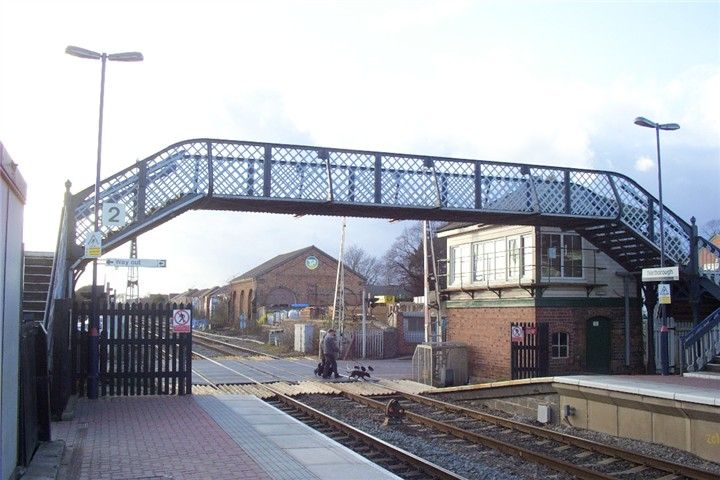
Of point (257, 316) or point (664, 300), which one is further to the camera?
point (257, 316)

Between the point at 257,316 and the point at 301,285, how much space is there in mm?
5727

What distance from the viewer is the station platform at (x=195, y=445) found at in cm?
887

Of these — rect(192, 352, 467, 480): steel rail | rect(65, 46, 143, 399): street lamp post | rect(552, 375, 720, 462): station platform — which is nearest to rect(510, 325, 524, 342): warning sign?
rect(552, 375, 720, 462): station platform

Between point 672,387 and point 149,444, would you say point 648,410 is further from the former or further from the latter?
point 149,444

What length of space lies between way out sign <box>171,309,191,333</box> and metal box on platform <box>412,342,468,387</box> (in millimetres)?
8521

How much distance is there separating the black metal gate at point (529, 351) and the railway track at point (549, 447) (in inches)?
164

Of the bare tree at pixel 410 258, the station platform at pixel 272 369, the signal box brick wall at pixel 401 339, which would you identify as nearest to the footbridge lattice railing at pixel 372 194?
the station platform at pixel 272 369

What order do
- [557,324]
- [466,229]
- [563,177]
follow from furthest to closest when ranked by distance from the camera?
[466,229]
[557,324]
[563,177]

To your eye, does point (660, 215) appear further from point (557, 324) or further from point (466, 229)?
point (466, 229)

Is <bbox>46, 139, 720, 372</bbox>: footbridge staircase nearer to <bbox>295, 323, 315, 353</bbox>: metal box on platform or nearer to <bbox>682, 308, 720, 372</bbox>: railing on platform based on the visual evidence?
<bbox>682, 308, 720, 372</bbox>: railing on platform

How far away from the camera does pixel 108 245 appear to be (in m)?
15.7

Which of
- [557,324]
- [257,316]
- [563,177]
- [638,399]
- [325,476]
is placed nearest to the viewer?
[325,476]

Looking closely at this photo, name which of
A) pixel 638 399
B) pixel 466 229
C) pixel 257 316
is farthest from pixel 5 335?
pixel 257 316

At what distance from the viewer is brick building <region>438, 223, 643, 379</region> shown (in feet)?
73.9
